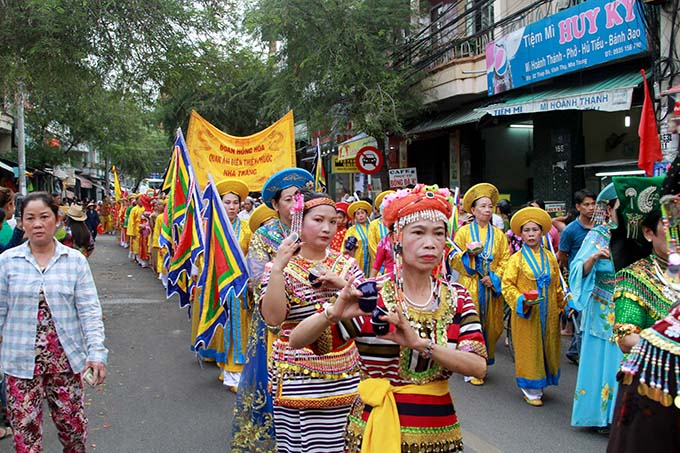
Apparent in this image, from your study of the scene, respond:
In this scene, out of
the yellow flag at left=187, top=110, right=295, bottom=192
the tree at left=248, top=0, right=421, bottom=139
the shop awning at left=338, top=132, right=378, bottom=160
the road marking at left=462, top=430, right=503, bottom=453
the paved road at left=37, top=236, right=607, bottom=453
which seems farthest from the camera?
the shop awning at left=338, top=132, right=378, bottom=160

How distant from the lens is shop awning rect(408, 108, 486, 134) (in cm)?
A: 1352

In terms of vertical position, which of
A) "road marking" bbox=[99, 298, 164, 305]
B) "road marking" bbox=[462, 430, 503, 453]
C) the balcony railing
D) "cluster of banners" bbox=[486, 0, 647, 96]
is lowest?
"road marking" bbox=[462, 430, 503, 453]

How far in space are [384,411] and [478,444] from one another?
2.84 meters

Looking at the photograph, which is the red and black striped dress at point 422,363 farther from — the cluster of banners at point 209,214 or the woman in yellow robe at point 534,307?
the woman in yellow robe at point 534,307

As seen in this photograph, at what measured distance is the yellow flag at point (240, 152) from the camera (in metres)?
7.90

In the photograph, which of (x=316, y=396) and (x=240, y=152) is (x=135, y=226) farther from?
(x=316, y=396)

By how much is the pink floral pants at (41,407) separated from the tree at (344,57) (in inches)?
446

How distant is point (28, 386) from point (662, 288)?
342cm

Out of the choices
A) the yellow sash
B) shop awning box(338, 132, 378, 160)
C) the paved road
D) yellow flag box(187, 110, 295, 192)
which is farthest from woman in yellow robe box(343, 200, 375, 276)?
shop awning box(338, 132, 378, 160)

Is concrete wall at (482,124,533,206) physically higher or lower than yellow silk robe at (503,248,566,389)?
higher

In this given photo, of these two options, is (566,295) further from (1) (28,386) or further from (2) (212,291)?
(1) (28,386)

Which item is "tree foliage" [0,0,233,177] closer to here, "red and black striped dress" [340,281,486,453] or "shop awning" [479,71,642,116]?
"shop awning" [479,71,642,116]

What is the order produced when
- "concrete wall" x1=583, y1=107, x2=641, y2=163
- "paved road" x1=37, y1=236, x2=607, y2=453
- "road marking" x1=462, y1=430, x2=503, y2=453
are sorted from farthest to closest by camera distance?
1. "concrete wall" x1=583, y1=107, x2=641, y2=163
2. "paved road" x1=37, y1=236, x2=607, y2=453
3. "road marking" x1=462, y1=430, x2=503, y2=453

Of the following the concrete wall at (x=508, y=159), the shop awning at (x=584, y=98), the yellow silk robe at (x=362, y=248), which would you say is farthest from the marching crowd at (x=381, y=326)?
the concrete wall at (x=508, y=159)
